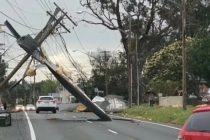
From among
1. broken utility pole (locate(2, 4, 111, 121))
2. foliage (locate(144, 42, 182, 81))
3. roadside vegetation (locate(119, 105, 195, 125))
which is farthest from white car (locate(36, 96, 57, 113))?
foliage (locate(144, 42, 182, 81))

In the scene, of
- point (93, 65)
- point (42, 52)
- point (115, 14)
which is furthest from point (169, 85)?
point (93, 65)

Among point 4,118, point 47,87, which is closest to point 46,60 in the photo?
point 4,118

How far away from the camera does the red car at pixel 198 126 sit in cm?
1060

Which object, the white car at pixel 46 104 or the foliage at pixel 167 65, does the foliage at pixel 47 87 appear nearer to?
the foliage at pixel 167 65

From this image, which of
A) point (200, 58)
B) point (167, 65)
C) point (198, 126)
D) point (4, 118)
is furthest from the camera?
point (167, 65)

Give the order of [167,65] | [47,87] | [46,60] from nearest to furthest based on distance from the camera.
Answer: [46,60] < [167,65] < [47,87]

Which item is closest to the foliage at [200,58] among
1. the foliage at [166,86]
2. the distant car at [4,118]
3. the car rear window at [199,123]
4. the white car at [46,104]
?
the foliage at [166,86]

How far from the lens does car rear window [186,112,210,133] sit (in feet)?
35.2

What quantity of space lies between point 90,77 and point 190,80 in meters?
61.0

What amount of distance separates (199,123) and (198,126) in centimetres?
6

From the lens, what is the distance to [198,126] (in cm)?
1095

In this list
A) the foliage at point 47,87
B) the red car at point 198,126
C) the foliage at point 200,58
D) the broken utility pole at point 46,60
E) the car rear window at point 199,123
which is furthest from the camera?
the foliage at point 47,87

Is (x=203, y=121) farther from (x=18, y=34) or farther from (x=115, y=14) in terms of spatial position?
(x=115, y=14)

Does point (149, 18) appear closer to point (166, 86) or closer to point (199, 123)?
point (166, 86)
